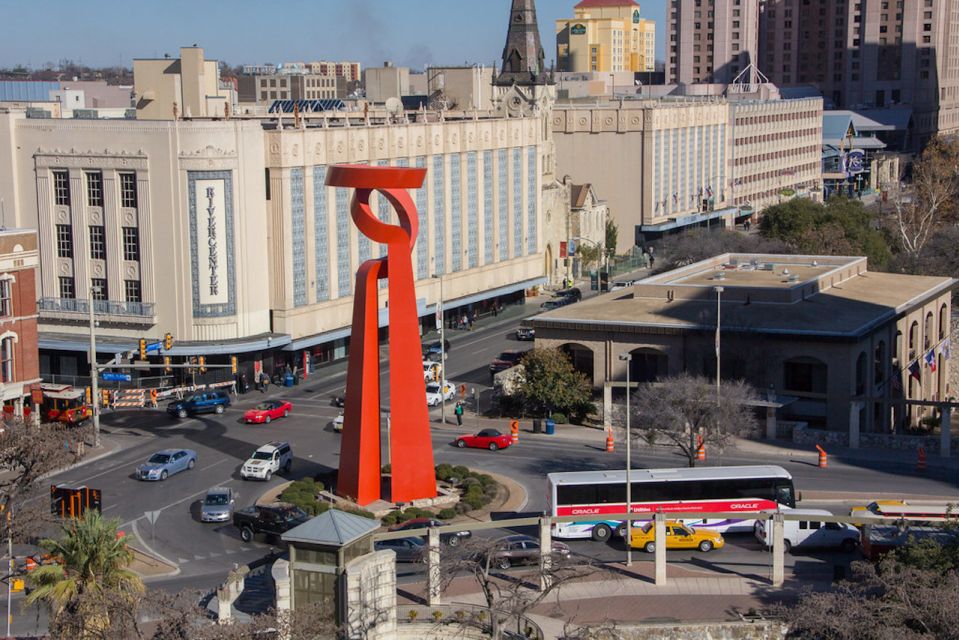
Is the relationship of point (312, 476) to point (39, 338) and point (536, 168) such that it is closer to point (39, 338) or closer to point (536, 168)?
point (39, 338)

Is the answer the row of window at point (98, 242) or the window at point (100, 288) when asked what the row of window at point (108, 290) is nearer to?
the window at point (100, 288)

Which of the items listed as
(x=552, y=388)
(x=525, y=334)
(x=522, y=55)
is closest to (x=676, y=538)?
(x=552, y=388)

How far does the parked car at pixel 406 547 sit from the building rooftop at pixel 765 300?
87.5 feet

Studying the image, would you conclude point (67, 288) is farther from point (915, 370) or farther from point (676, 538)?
point (915, 370)

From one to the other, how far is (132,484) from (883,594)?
105 feet

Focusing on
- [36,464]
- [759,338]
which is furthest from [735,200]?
[36,464]

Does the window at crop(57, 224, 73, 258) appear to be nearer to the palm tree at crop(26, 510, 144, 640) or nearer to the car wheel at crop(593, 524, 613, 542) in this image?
the car wheel at crop(593, 524, 613, 542)

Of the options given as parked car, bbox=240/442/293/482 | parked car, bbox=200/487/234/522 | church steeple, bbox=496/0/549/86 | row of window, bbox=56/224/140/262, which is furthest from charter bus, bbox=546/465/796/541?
church steeple, bbox=496/0/549/86

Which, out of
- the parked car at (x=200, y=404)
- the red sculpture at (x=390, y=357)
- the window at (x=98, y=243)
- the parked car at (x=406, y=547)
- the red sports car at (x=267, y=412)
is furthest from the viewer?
the window at (x=98, y=243)

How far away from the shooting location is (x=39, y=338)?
77562 millimetres

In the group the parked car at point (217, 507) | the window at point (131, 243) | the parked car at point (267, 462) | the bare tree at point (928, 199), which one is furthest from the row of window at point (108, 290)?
the bare tree at point (928, 199)

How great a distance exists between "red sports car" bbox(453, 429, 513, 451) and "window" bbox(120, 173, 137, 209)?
23.3 meters

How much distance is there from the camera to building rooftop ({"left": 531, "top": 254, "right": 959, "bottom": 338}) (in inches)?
2813

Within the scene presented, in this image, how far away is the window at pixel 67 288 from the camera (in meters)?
79.2
